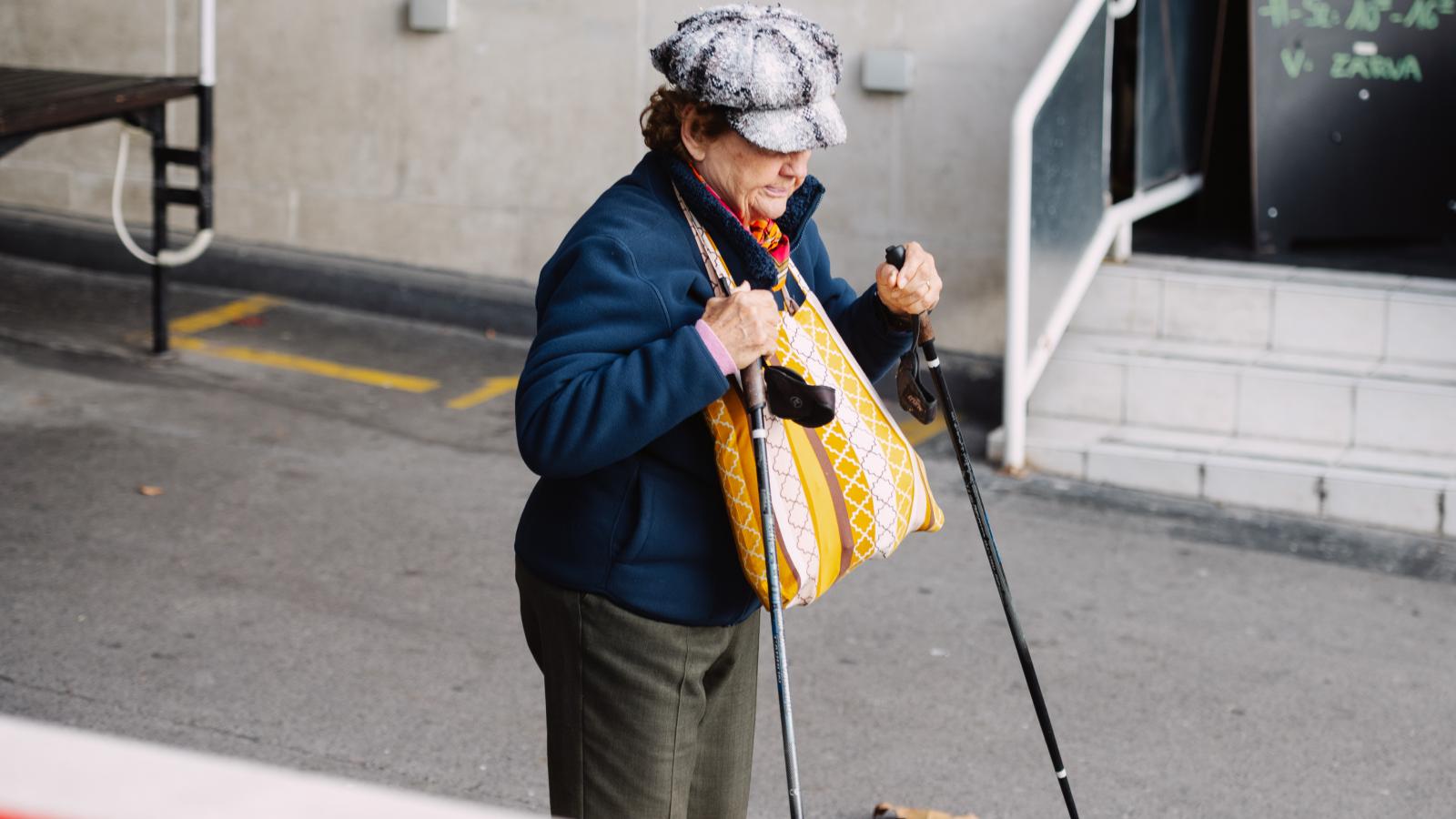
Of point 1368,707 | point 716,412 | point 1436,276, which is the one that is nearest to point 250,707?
point 716,412

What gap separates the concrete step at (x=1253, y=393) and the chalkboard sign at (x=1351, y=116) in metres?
1.03

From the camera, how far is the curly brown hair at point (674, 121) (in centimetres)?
280

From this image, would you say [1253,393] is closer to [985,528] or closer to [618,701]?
[985,528]

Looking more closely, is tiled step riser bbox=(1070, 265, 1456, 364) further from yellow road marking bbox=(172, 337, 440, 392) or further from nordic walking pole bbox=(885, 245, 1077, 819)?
nordic walking pole bbox=(885, 245, 1077, 819)

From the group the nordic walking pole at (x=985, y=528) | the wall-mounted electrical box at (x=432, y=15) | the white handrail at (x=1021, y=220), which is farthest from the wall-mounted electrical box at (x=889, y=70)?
the nordic walking pole at (x=985, y=528)

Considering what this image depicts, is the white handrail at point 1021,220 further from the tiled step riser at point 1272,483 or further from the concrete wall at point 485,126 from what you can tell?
the concrete wall at point 485,126

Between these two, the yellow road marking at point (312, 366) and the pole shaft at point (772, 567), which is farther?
the yellow road marking at point (312, 366)

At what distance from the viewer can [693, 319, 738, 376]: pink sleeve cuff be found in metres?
2.66

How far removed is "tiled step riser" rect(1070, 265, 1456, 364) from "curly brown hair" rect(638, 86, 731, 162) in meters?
5.03

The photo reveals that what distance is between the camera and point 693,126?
283cm

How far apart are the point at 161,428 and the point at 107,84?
5.55 ft

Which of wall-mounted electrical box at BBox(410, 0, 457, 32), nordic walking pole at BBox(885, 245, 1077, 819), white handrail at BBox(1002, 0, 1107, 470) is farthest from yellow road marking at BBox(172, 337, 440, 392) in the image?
nordic walking pole at BBox(885, 245, 1077, 819)

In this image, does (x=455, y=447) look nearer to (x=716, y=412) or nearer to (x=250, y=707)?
(x=250, y=707)

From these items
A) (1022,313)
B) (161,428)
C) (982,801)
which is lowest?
(982,801)
